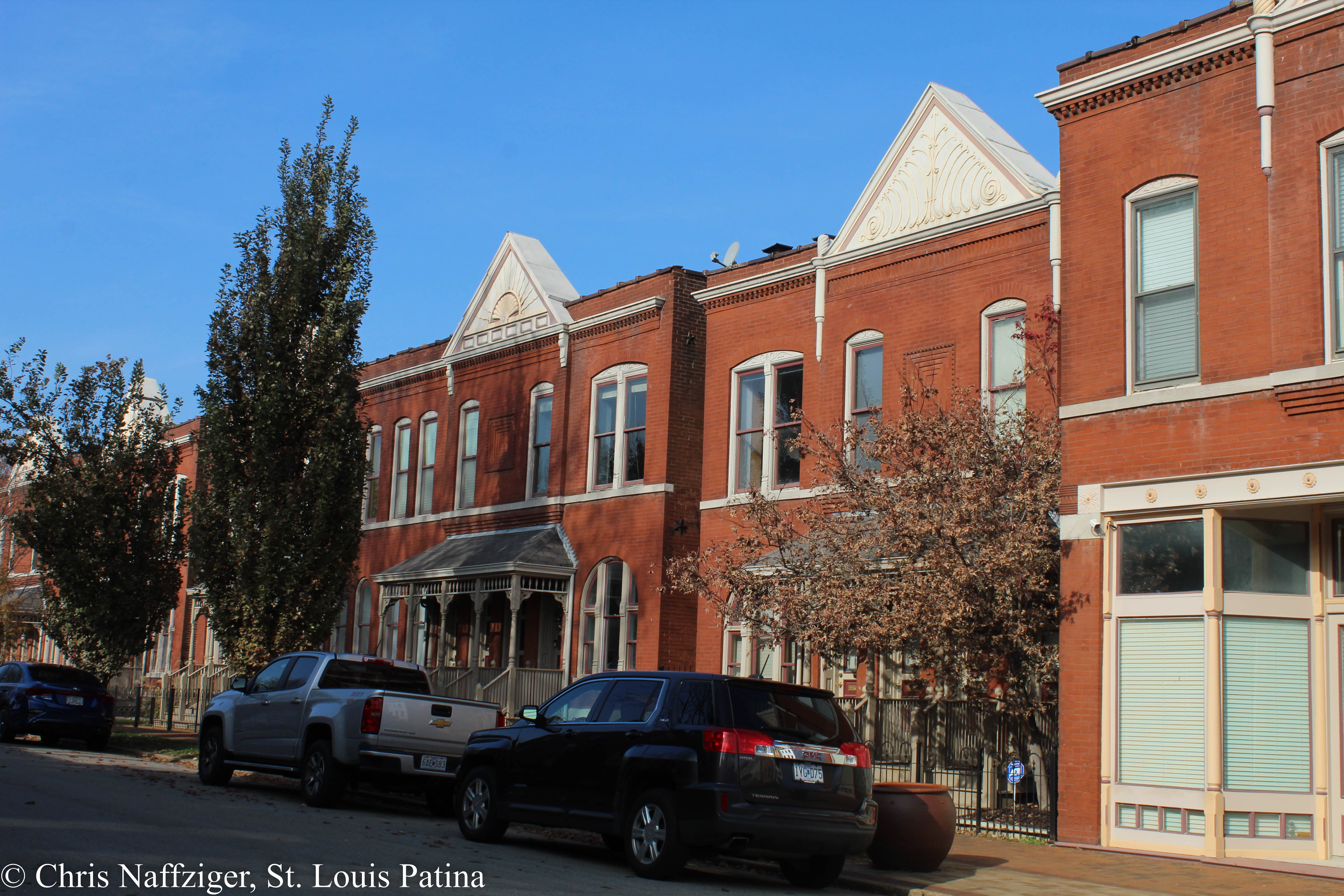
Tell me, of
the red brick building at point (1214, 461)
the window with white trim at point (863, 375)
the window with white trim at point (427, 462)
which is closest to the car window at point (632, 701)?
the red brick building at point (1214, 461)

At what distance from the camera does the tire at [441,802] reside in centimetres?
1444

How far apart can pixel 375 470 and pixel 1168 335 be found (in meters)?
23.2

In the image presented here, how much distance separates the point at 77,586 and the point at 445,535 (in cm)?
788

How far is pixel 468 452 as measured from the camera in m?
29.4

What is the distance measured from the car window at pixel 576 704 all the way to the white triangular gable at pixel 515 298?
15.8 m

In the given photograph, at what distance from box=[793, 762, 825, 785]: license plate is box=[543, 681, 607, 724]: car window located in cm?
214

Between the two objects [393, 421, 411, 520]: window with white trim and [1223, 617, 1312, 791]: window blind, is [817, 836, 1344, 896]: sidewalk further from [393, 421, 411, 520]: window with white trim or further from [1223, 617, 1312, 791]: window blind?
[393, 421, 411, 520]: window with white trim

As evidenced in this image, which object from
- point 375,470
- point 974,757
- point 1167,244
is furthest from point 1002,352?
point 375,470

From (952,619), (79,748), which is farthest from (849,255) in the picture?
(79,748)

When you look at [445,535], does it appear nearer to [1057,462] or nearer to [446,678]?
[446,678]

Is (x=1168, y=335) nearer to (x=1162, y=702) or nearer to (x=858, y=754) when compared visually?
(x=1162, y=702)

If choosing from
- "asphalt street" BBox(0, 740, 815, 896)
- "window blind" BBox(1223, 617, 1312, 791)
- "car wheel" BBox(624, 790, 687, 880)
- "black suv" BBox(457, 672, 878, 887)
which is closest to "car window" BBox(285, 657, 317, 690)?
"asphalt street" BBox(0, 740, 815, 896)

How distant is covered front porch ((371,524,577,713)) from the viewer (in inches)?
972

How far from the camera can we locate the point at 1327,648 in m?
12.3
